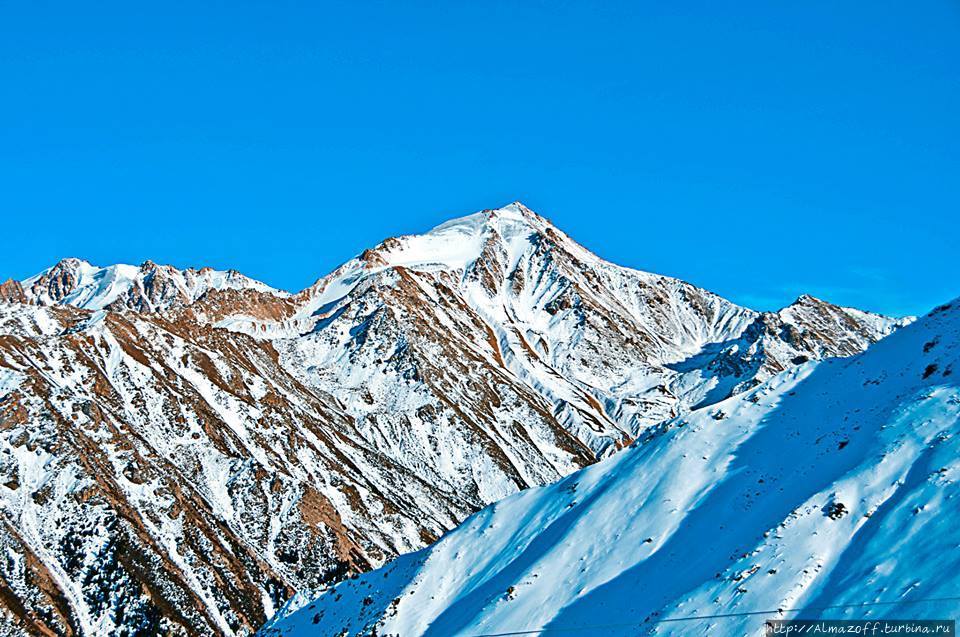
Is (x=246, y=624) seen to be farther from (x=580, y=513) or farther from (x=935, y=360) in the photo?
(x=935, y=360)

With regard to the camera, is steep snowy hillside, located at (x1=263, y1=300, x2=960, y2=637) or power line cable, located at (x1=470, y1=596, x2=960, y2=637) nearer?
power line cable, located at (x1=470, y1=596, x2=960, y2=637)

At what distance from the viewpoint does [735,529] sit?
1956 inches

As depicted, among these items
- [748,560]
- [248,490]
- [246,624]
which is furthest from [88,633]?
[748,560]

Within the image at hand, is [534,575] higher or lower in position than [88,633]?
lower

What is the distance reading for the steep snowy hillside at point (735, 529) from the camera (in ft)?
134

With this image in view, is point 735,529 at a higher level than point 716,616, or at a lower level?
higher

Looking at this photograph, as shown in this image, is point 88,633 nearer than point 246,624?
Yes

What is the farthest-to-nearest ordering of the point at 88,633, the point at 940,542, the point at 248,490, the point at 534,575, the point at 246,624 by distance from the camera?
the point at 248,490, the point at 246,624, the point at 88,633, the point at 534,575, the point at 940,542

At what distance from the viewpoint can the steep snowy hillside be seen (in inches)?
1612

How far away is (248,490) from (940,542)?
137m

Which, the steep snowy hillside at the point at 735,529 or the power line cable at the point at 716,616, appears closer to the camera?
the power line cable at the point at 716,616

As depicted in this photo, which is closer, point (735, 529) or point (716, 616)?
point (716, 616)

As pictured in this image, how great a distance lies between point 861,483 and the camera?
47.3 meters

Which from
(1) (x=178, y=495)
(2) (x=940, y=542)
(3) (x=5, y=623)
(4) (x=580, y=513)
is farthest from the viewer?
(1) (x=178, y=495)
